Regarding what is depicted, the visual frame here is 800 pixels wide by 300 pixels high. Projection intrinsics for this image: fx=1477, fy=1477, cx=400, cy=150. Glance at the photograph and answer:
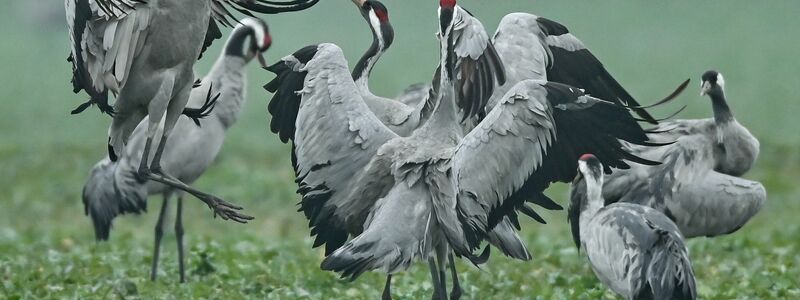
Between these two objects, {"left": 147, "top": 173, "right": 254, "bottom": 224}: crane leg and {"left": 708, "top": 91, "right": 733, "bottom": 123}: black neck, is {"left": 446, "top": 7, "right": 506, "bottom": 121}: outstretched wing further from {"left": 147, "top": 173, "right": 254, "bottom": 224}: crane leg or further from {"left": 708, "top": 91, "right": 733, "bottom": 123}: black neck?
{"left": 708, "top": 91, "right": 733, "bottom": 123}: black neck

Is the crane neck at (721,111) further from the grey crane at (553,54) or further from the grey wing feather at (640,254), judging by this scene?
the grey wing feather at (640,254)

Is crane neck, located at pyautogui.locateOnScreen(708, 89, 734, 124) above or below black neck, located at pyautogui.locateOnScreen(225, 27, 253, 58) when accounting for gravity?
below

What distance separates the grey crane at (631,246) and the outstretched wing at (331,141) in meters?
1.15

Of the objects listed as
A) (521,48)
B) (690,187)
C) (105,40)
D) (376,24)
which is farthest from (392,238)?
(690,187)

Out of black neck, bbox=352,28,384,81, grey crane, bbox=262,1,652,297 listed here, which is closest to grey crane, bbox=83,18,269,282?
black neck, bbox=352,28,384,81

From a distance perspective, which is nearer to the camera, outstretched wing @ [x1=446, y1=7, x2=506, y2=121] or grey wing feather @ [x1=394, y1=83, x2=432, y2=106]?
outstretched wing @ [x1=446, y1=7, x2=506, y2=121]

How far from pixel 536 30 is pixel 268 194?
723 cm

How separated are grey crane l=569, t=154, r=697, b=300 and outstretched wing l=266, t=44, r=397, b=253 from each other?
1.15m

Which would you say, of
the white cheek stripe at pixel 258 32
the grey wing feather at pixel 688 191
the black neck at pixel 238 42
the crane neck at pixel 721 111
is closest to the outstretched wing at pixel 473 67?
the grey wing feather at pixel 688 191

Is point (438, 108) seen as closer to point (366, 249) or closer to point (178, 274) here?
point (366, 249)

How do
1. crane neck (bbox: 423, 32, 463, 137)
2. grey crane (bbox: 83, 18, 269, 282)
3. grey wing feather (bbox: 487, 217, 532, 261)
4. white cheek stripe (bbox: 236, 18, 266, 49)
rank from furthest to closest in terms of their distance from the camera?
white cheek stripe (bbox: 236, 18, 266, 49) → grey crane (bbox: 83, 18, 269, 282) → grey wing feather (bbox: 487, 217, 532, 261) → crane neck (bbox: 423, 32, 463, 137)

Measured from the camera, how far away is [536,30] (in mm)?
8820

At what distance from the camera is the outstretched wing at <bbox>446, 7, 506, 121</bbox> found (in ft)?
25.1

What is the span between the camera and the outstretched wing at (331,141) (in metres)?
7.62
